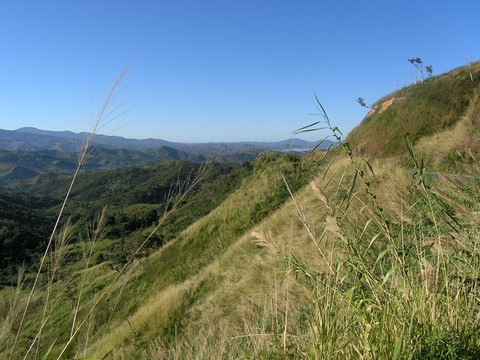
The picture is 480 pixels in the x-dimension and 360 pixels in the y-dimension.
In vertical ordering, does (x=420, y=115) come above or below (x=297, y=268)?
above

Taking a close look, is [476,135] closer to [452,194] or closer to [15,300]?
[452,194]

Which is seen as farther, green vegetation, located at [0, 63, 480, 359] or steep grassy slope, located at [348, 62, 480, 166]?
steep grassy slope, located at [348, 62, 480, 166]

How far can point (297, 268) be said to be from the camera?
7.34 ft

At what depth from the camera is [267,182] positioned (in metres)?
15.0

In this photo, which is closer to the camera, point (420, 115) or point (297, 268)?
point (297, 268)

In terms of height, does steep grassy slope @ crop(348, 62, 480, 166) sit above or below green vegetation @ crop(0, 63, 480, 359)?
above

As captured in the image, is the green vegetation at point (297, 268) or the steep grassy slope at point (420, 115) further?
the steep grassy slope at point (420, 115)

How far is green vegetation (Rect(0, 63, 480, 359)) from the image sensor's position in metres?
1.86

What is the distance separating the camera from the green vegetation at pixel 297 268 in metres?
1.86

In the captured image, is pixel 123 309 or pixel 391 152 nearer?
pixel 123 309

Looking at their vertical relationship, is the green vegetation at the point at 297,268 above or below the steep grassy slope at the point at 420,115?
below

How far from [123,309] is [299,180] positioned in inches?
330

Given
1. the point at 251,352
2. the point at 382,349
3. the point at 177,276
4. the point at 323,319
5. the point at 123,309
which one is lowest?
the point at 123,309

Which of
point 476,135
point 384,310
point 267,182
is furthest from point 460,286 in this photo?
point 267,182
